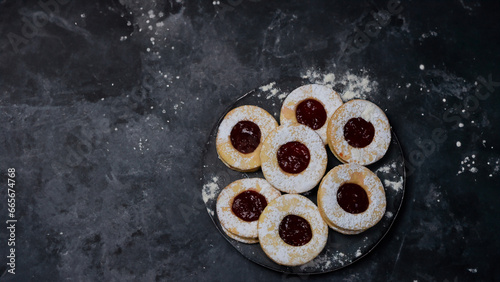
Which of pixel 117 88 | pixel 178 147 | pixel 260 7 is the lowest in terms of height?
pixel 178 147

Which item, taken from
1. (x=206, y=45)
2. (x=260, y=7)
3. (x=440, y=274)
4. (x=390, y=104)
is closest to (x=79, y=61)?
(x=206, y=45)

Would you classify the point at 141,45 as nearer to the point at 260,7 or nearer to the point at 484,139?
the point at 260,7

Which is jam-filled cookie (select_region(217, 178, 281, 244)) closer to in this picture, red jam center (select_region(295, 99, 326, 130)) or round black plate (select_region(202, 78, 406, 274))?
round black plate (select_region(202, 78, 406, 274))

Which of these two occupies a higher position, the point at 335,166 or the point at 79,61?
the point at 79,61

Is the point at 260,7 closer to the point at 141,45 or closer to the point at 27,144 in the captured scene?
the point at 141,45

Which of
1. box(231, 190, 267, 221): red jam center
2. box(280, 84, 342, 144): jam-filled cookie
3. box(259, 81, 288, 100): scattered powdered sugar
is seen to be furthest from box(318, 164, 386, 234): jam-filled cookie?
box(259, 81, 288, 100): scattered powdered sugar

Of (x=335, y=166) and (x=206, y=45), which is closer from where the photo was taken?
(x=335, y=166)
